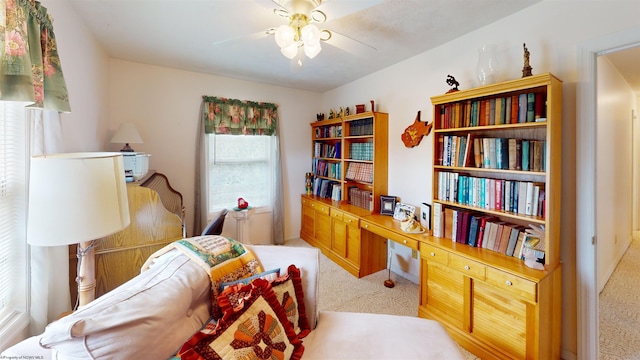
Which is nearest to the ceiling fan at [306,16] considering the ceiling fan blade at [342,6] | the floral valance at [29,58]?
the ceiling fan blade at [342,6]

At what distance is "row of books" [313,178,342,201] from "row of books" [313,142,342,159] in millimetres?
396

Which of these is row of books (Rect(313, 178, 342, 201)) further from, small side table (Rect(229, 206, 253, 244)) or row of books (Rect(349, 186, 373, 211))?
small side table (Rect(229, 206, 253, 244))

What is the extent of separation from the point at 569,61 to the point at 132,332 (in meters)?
2.77

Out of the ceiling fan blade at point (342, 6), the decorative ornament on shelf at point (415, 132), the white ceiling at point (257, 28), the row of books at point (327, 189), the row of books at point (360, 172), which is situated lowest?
the row of books at point (327, 189)

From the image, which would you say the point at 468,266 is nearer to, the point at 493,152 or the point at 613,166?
the point at 493,152

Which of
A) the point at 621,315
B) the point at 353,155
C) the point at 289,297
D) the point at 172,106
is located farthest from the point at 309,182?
the point at 621,315

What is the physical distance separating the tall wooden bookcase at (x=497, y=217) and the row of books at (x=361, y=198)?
940 mm

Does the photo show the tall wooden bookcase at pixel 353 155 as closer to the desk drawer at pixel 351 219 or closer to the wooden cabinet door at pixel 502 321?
the desk drawer at pixel 351 219

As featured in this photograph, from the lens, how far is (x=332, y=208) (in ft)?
10.9

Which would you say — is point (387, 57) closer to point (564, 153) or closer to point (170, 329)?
point (564, 153)

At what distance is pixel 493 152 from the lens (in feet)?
6.22

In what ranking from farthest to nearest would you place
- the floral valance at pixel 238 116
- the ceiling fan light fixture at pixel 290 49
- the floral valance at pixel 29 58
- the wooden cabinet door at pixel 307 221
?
the wooden cabinet door at pixel 307 221 < the floral valance at pixel 238 116 < the ceiling fan light fixture at pixel 290 49 < the floral valance at pixel 29 58

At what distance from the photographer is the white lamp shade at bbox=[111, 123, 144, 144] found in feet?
8.48

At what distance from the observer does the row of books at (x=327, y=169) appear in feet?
12.1
